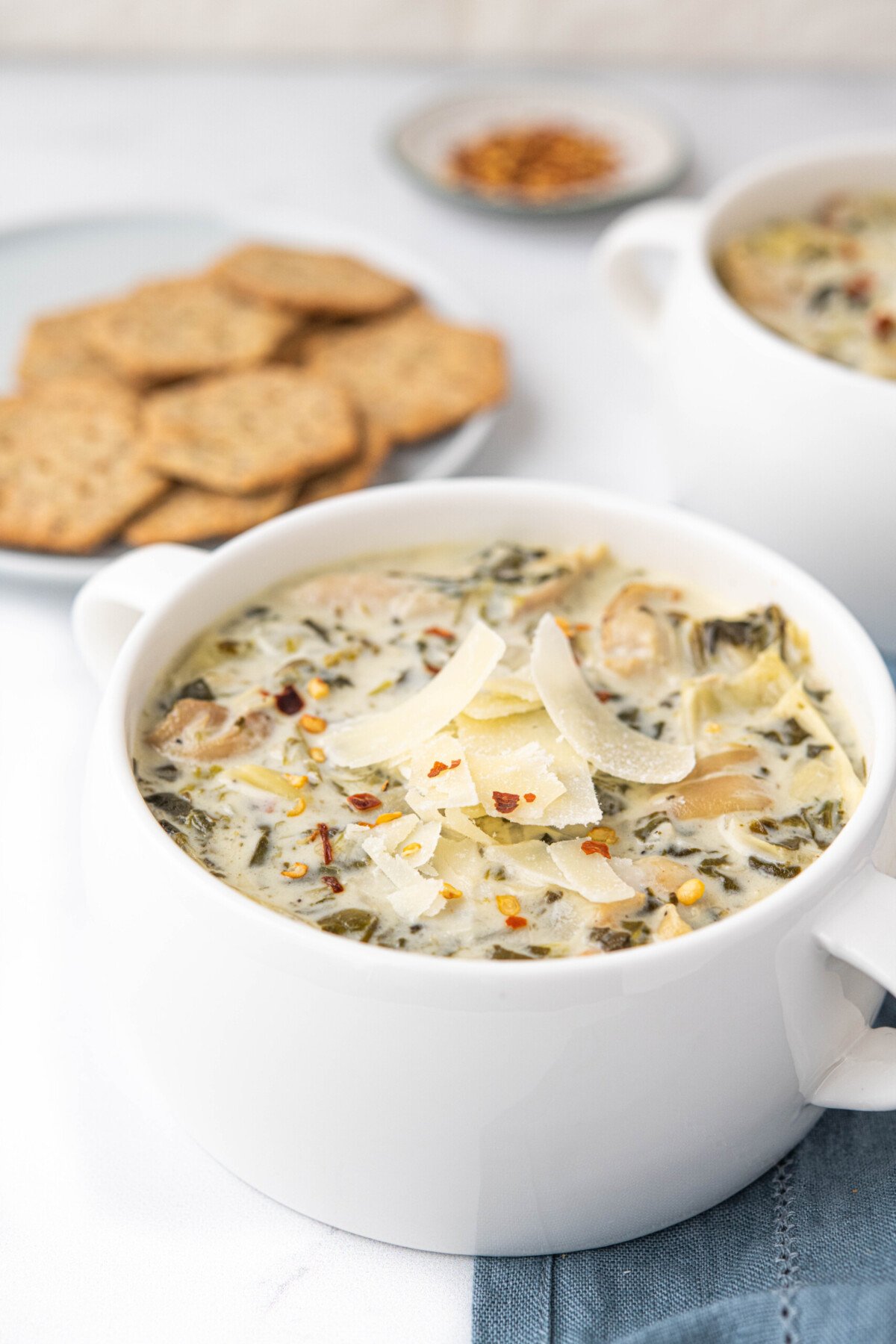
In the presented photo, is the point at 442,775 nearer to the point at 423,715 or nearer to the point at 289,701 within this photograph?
the point at 423,715

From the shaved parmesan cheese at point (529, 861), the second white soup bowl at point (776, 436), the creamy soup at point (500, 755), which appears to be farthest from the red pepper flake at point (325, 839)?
the second white soup bowl at point (776, 436)

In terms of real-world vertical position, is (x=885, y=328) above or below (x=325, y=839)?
above

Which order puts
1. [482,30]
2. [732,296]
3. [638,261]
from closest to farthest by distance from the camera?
1. [732,296]
2. [638,261]
3. [482,30]

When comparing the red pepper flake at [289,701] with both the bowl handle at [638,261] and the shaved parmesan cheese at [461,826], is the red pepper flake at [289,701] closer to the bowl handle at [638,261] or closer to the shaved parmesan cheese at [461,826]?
the shaved parmesan cheese at [461,826]

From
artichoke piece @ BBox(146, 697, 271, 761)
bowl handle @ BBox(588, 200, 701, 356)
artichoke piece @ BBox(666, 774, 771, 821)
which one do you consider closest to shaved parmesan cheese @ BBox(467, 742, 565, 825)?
artichoke piece @ BBox(666, 774, 771, 821)

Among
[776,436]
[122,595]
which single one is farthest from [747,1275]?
[776,436]

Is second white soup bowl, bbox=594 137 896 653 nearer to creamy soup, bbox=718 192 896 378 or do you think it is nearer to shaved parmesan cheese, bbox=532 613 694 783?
creamy soup, bbox=718 192 896 378

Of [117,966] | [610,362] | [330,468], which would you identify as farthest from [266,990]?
[610,362]
